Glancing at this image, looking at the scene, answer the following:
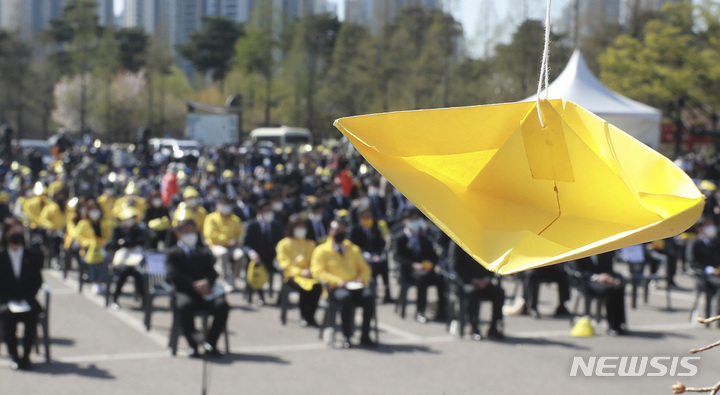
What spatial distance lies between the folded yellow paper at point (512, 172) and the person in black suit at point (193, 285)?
26.3ft

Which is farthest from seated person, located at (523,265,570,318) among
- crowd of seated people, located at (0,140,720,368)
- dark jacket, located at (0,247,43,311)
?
Answer: dark jacket, located at (0,247,43,311)

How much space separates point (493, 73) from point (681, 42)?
12.0m

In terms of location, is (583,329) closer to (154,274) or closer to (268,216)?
(268,216)

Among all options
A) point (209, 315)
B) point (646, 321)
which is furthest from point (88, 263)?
point (646, 321)

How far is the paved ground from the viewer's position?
29.2 ft

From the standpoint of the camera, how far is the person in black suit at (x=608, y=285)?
11.8m

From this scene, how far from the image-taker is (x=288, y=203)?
1839cm

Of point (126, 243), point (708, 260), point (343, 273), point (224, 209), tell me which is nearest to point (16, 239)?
point (126, 243)

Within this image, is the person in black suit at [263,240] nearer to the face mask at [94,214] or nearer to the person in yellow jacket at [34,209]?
the face mask at [94,214]

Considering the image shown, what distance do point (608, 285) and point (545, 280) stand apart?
1.45m

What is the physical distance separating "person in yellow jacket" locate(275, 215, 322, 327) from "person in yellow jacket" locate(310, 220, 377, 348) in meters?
0.34

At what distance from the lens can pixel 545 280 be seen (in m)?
13.4

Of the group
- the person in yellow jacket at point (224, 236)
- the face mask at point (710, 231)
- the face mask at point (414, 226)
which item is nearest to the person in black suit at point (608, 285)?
the face mask at point (710, 231)

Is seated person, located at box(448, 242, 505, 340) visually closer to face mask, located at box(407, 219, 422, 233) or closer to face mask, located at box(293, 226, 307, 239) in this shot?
face mask, located at box(407, 219, 422, 233)
